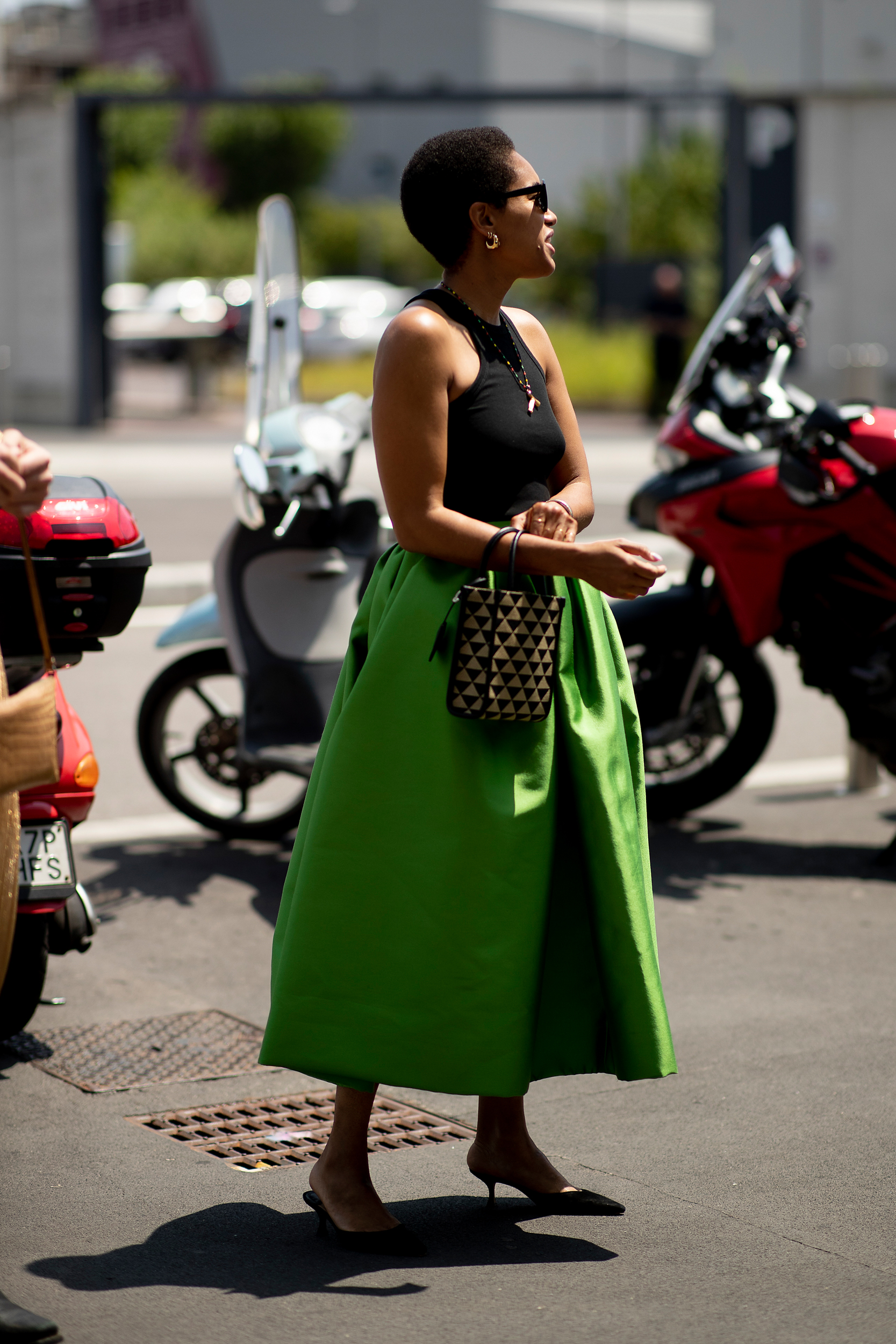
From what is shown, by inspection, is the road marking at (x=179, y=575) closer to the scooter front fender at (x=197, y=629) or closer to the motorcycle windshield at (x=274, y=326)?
the scooter front fender at (x=197, y=629)

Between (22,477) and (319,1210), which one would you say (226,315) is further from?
(22,477)

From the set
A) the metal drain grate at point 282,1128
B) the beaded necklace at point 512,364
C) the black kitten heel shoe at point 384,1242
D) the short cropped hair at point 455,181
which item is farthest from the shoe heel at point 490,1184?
the short cropped hair at point 455,181

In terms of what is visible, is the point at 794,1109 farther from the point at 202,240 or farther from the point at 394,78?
the point at 394,78

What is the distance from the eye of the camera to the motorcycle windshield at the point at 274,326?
6.32 meters

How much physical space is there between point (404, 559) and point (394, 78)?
62.1 meters

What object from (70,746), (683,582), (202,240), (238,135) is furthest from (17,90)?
(238,135)

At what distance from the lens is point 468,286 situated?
3525 millimetres

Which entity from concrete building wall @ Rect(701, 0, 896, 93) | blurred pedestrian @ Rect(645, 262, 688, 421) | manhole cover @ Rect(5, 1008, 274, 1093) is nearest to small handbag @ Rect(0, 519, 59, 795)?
Answer: manhole cover @ Rect(5, 1008, 274, 1093)

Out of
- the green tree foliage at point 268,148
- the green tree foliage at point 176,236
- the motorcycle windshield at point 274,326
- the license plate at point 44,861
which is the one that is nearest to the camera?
the license plate at point 44,861

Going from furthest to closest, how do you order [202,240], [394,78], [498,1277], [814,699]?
[394,78] → [202,240] → [814,699] → [498,1277]

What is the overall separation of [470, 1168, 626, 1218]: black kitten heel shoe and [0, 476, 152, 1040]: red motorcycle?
3.92 ft

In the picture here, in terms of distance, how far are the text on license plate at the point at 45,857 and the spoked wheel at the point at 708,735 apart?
8.74 feet

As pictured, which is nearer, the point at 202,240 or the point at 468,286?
the point at 468,286

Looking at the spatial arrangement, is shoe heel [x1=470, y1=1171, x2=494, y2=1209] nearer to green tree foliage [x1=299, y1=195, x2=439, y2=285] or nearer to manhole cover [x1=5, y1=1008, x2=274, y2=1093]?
manhole cover [x1=5, y1=1008, x2=274, y2=1093]
